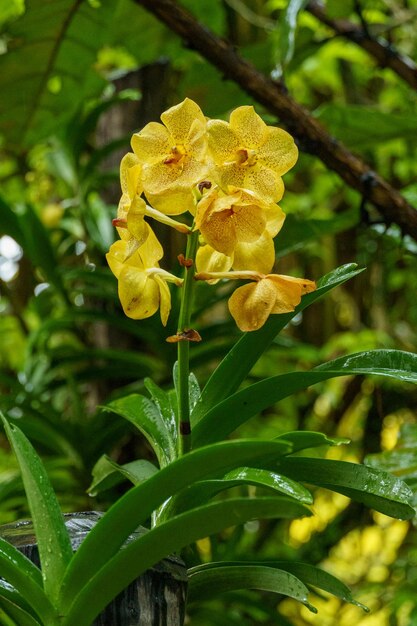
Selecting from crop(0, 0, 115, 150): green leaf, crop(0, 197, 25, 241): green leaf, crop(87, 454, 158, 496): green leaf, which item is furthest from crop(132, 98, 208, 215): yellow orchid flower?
crop(0, 0, 115, 150): green leaf

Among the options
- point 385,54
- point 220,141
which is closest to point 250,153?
point 220,141

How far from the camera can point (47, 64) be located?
4.26 ft

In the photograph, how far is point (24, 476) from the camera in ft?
1.64

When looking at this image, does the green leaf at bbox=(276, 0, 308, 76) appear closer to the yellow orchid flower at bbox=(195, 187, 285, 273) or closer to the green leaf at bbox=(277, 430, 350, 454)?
the yellow orchid flower at bbox=(195, 187, 285, 273)

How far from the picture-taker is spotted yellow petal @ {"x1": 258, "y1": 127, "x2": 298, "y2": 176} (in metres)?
0.56

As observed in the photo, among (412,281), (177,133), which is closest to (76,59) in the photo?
(177,133)

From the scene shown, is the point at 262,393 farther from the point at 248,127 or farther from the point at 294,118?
the point at 294,118

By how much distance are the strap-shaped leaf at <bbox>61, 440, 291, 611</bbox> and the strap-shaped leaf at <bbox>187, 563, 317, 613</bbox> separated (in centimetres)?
11

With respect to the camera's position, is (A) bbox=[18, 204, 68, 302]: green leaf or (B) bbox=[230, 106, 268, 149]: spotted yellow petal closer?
(B) bbox=[230, 106, 268, 149]: spotted yellow petal

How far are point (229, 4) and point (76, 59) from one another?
17.4 inches

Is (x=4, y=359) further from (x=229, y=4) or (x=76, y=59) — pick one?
(x=229, y=4)

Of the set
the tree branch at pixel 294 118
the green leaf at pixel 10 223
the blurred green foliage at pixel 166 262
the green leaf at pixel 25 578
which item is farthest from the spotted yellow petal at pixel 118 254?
the green leaf at pixel 10 223

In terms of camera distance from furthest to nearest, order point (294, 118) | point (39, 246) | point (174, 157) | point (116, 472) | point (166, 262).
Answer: point (166, 262) < point (39, 246) < point (294, 118) < point (116, 472) < point (174, 157)

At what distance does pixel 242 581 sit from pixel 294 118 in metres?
0.60
